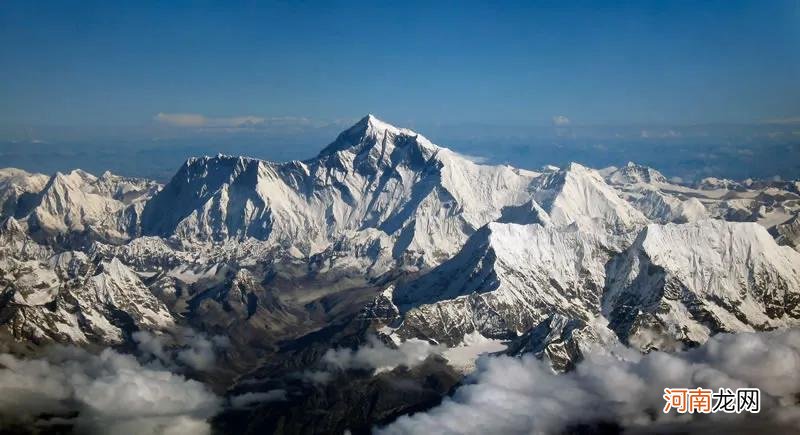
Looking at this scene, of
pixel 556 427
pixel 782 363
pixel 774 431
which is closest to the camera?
pixel 774 431

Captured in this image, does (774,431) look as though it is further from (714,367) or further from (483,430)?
(483,430)

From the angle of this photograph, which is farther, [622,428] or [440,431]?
[440,431]

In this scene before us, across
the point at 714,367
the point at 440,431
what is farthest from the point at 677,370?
the point at 440,431

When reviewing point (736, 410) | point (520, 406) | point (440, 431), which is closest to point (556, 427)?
point (520, 406)

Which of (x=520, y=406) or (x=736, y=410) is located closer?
(x=736, y=410)

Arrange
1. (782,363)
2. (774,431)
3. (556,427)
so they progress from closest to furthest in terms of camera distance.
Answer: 1. (774,431)
2. (782,363)
3. (556,427)

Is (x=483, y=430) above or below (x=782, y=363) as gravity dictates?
below

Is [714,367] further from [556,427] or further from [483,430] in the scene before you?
[483,430]

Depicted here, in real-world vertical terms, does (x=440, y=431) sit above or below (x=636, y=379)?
→ below
